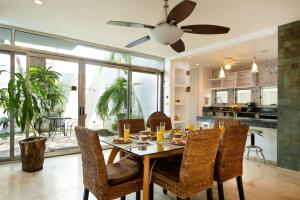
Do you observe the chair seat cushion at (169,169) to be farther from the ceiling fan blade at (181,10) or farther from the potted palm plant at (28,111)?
the potted palm plant at (28,111)

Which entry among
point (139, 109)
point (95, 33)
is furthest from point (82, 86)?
point (139, 109)

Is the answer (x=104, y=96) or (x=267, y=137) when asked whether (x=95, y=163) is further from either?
(x=267, y=137)

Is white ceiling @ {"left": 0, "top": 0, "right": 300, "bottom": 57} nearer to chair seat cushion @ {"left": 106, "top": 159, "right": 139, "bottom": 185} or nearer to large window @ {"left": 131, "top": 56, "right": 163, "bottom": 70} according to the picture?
large window @ {"left": 131, "top": 56, "right": 163, "bottom": 70}

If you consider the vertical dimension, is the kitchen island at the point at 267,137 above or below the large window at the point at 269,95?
below

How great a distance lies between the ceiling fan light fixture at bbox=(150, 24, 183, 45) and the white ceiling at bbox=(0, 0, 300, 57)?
0.82m

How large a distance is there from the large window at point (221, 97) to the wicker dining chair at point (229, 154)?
18.2 feet

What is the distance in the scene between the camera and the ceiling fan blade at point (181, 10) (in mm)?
2005

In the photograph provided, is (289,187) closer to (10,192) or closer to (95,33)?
(10,192)

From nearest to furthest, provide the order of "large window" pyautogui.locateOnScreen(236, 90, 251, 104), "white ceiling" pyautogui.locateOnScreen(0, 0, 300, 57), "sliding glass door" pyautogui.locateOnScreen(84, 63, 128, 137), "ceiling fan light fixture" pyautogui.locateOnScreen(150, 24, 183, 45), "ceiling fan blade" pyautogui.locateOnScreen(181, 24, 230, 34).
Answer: "ceiling fan light fixture" pyautogui.locateOnScreen(150, 24, 183, 45)
"ceiling fan blade" pyautogui.locateOnScreen(181, 24, 230, 34)
"white ceiling" pyautogui.locateOnScreen(0, 0, 300, 57)
"sliding glass door" pyautogui.locateOnScreen(84, 63, 128, 137)
"large window" pyautogui.locateOnScreen(236, 90, 251, 104)

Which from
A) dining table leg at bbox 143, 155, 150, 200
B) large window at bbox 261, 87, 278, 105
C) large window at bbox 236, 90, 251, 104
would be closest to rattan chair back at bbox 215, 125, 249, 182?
dining table leg at bbox 143, 155, 150, 200

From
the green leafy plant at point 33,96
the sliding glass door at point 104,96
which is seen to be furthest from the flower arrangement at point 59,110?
the sliding glass door at point 104,96

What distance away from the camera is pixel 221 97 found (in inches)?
302

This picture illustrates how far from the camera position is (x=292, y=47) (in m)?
3.47

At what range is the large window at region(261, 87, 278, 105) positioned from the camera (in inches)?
242
